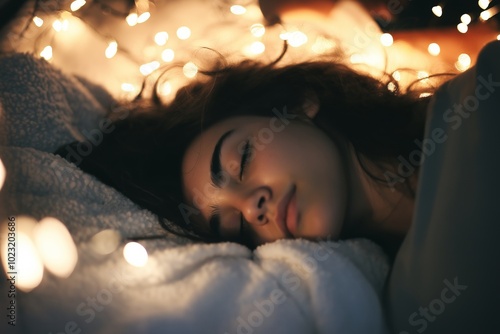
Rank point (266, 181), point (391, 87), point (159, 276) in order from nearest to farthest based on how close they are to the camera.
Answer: point (159, 276), point (266, 181), point (391, 87)

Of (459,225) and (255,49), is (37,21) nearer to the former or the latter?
(255,49)

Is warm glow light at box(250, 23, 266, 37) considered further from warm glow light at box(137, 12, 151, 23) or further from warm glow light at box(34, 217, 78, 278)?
warm glow light at box(34, 217, 78, 278)

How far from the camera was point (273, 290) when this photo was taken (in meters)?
0.74

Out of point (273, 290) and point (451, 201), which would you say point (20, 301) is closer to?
point (273, 290)

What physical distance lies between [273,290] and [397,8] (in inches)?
35.5

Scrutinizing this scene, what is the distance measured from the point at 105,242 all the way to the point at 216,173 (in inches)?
11.2

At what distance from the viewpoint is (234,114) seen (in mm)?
1124

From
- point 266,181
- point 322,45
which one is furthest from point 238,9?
point 266,181

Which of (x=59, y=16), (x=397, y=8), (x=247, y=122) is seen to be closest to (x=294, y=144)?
(x=247, y=122)

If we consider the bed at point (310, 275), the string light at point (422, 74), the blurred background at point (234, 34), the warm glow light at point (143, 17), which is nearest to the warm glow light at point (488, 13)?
the blurred background at point (234, 34)

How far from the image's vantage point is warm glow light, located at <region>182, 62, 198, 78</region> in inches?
49.2

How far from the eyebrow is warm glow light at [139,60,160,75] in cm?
43

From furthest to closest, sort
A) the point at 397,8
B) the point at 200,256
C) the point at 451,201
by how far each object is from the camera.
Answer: the point at 397,8 → the point at 200,256 → the point at 451,201

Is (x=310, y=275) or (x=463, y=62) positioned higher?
(x=463, y=62)
